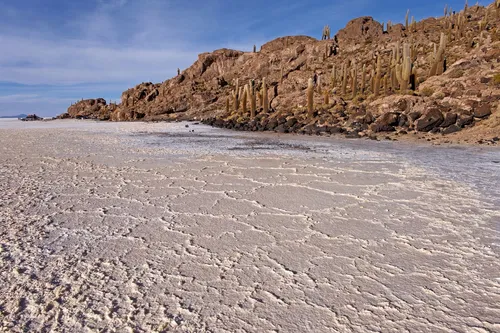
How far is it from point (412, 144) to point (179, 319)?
1241 centimetres

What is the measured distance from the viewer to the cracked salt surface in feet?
7.50

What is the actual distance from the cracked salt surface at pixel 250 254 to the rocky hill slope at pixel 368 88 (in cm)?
1007

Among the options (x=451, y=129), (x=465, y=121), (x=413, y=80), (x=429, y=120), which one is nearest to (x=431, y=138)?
(x=451, y=129)

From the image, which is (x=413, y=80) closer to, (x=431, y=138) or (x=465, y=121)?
(x=465, y=121)

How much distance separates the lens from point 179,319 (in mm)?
2246

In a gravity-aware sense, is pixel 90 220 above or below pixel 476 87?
below

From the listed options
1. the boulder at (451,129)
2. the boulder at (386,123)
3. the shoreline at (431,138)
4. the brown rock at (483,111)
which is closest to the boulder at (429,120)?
the shoreline at (431,138)

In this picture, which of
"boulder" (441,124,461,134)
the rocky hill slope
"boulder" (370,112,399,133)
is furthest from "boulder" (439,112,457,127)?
"boulder" (370,112,399,133)

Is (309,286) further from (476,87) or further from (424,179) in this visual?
(476,87)

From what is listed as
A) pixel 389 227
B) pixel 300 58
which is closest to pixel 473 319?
pixel 389 227

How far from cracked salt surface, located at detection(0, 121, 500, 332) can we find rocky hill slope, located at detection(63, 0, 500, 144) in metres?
10.1

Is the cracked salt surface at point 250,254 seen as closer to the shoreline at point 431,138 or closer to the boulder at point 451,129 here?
the shoreline at point 431,138

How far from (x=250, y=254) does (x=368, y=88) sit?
24.9 metres

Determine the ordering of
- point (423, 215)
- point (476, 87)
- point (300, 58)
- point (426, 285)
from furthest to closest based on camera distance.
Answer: point (300, 58), point (476, 87), point (423, 215), point (426, 285)
